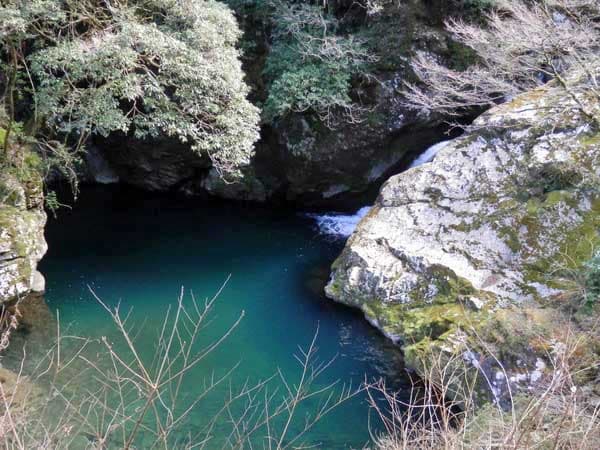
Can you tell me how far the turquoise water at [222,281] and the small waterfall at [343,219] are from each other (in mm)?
380

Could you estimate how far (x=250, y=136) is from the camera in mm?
10281

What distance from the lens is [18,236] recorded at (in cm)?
870

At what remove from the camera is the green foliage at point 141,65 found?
342 inches

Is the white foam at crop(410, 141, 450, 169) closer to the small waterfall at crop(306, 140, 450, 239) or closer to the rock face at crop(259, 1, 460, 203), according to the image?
the small waterfall at crop(306, 140, 450, 239)

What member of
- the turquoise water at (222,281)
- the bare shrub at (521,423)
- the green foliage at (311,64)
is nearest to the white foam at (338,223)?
the turquoise water at (222,281)

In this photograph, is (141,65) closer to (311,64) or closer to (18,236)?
(18,236)

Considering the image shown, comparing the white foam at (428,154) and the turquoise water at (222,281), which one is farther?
the white foam at (428,154)

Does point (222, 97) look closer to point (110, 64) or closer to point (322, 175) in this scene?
point (110, 64)

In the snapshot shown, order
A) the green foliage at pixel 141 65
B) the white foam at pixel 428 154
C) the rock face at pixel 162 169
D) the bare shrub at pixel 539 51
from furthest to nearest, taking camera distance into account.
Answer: the rock face at pixel 162 169 < the white foam at pixel 428 154 < the bare shrub at pixel 539 51 < the green foliage at pixel 141 65

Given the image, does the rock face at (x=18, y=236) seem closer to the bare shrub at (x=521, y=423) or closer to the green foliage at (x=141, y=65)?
the green foliage at (x=141, y=65)

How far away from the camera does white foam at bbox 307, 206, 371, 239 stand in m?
14.0

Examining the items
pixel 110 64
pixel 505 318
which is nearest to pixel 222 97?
pixel 110 64

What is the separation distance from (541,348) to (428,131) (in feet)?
27.8

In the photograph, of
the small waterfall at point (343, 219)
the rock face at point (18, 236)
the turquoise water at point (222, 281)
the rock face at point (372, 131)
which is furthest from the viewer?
the small waterfall at point (343, 219)
